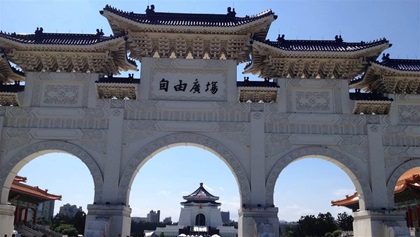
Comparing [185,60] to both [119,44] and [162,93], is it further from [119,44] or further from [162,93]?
[119,44]

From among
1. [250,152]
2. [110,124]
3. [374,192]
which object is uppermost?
[110,124]

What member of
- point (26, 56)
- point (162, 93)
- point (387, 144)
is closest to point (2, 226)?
point (26, 56)

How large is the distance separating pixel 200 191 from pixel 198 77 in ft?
114

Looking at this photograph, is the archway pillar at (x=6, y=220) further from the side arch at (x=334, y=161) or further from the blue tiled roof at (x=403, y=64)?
the blue tiled roof at (x=403, y=64)

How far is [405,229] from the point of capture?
419 inches

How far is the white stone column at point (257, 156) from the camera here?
35.8 ft

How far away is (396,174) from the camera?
448 inches

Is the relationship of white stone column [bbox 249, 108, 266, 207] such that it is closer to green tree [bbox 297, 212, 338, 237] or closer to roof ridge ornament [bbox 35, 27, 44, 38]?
roof ridge ornament [bbox 35, 27, 44, 38]

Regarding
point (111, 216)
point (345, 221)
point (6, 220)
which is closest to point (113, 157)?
point (111, 216)

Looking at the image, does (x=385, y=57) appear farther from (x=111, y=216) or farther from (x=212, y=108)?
(x=111, y=216)

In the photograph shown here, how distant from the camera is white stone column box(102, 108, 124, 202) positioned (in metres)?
10.8

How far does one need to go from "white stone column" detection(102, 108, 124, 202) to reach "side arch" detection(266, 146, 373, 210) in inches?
160

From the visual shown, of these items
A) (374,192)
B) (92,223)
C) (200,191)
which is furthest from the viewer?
(200,191)

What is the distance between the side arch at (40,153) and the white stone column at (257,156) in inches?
161
